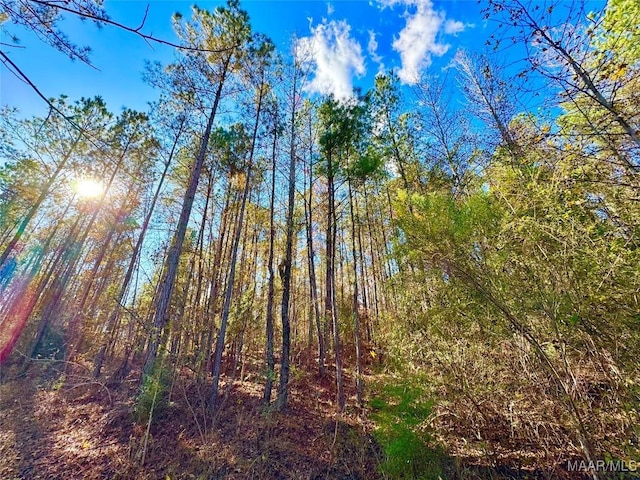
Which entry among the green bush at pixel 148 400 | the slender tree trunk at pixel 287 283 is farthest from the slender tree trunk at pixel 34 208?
the green bush at pixel 148 400

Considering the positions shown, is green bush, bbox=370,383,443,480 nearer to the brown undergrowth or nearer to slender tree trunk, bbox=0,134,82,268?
the brown undergrowth

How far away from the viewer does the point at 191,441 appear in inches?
196

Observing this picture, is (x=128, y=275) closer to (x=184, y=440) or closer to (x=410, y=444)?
(x=184, y=440)

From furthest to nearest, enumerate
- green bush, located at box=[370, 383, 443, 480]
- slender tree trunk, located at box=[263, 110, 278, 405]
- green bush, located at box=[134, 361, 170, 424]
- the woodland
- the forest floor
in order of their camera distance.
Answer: slender tree trunk, located at box=[263, 110, 278, 405], green bush, located at box=[134, 361, 170, 424], the forest floor, green bush, located at box=[370, 383, 443, 480], the woodland

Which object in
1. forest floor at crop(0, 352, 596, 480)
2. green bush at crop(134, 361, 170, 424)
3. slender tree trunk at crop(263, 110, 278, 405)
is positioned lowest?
forest floor at crop(0, 352, 596, 480)

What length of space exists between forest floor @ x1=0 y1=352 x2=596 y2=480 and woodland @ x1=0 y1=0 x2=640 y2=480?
0.15 feet

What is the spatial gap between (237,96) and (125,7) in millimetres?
6823

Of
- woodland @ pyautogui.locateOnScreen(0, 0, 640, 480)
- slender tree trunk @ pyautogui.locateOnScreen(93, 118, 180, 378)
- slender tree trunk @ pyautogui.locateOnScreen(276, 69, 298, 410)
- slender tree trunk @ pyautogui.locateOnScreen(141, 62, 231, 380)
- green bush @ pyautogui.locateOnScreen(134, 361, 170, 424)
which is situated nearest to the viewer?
woodland @ pyautogui.locateOnScreen(0, 0, 640, 480)

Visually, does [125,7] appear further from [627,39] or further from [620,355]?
[620,355]

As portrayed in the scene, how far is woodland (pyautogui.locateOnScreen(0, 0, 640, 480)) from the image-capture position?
2.59 metres

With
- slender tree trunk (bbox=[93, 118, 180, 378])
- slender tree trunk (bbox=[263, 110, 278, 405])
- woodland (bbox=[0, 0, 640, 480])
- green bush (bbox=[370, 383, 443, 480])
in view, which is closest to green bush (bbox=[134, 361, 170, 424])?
woodland (bbox=[0, 0, 640, 480])

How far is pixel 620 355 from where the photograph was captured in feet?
8.16

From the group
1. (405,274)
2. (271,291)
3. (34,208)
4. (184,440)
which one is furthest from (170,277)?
(34,208)

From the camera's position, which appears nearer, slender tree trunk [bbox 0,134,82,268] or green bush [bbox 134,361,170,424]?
green bush [bbox 134,361,170,424]
